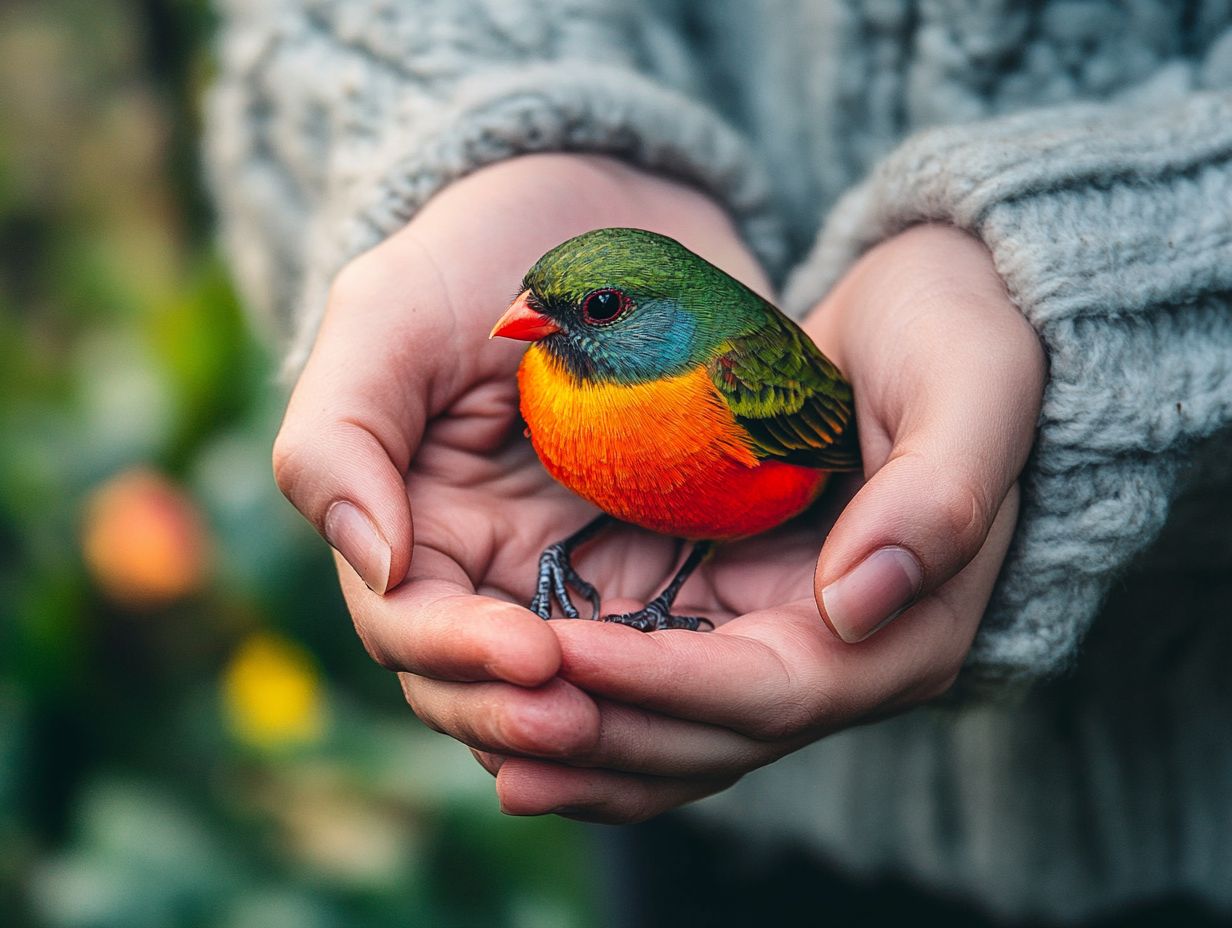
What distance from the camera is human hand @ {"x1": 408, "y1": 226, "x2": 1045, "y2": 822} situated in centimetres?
151

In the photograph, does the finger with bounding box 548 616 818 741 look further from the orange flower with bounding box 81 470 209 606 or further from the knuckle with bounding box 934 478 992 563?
the orange flower with bounding box 81 470 209 606

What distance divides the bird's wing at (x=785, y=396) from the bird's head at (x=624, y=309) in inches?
2.2

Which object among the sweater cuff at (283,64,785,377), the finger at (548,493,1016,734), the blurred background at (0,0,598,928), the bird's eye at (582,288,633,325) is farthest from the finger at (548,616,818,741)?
the blurred background at (0,0,598,928)

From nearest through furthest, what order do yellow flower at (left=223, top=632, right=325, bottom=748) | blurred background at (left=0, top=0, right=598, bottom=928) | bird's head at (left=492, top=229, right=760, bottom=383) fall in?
1. bird's head at (left=492, top=229, right=760, bottom=383)
2. blurred background at (left=0, top=0, right=598, bottom=928)
3. yellow flower at (left=223, top=632, right=325, bottom=748)

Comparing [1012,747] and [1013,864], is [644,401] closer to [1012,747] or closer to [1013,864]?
[1012,747]

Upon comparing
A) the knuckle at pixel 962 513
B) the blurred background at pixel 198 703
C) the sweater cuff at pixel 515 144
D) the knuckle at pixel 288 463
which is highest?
the sweater cuff at pixel 515 144

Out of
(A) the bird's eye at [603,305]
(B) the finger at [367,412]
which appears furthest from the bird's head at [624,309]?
(B) the finger at [367,412]

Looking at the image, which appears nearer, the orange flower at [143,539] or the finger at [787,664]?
the finger at [787,664]

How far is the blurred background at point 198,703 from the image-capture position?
11.1ft

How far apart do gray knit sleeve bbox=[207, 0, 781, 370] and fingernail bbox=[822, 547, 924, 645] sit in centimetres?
115

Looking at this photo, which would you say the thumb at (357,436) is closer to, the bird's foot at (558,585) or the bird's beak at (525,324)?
the bird's beak at (525,324)

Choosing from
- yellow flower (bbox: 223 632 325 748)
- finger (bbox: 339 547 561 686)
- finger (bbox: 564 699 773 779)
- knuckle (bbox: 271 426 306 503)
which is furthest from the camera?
yellow flower (bbox: 223 632 325 748)

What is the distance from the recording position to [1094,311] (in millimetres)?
1723

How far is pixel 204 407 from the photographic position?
404 cm
